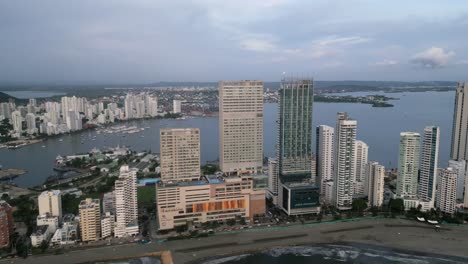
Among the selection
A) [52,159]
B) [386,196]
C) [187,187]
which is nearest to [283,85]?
[187,187]

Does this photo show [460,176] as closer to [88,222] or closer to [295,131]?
[295,131]

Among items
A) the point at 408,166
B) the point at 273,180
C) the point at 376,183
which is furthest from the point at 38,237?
the point at 408,166

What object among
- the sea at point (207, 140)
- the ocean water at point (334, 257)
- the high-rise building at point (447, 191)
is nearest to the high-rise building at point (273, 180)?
the ocean water at point (334, 257)

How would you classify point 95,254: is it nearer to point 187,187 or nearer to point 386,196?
point 187,187

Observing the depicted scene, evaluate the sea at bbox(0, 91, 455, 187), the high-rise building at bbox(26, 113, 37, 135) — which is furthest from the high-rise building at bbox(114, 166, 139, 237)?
the high-rise building at bbox(26, 113, 37, 135)

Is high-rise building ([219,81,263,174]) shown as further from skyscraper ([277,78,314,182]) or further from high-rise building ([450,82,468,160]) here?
high-rise building ([450,82,468,160])
